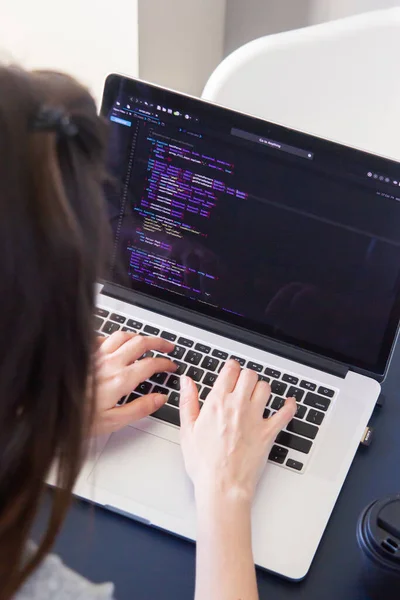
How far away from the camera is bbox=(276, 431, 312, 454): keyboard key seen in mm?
710

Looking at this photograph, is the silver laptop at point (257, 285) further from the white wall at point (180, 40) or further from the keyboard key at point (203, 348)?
the white wall at point (180, 40)

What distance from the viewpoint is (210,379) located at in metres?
0.76

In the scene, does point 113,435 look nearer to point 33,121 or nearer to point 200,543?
point 200,543

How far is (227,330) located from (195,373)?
73 mm

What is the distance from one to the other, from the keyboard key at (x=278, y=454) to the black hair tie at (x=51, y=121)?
0.44m

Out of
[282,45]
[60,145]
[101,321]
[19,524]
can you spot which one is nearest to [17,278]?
[60,145]

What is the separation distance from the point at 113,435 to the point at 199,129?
13.7 inches

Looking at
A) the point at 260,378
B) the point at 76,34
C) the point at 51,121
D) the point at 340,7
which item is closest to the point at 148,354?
the point at 260,378

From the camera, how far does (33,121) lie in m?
0.37

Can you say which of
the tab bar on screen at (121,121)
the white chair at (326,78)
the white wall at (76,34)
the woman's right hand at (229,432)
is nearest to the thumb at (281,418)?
the woman's right hand at (229,432)

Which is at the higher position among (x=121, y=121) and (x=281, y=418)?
(x=121, y=121)

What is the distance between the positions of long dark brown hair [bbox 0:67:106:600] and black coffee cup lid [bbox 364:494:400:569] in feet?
0.85

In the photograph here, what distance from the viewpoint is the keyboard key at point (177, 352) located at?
784 millimetres

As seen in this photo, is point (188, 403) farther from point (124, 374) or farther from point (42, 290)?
point (42, 290)
